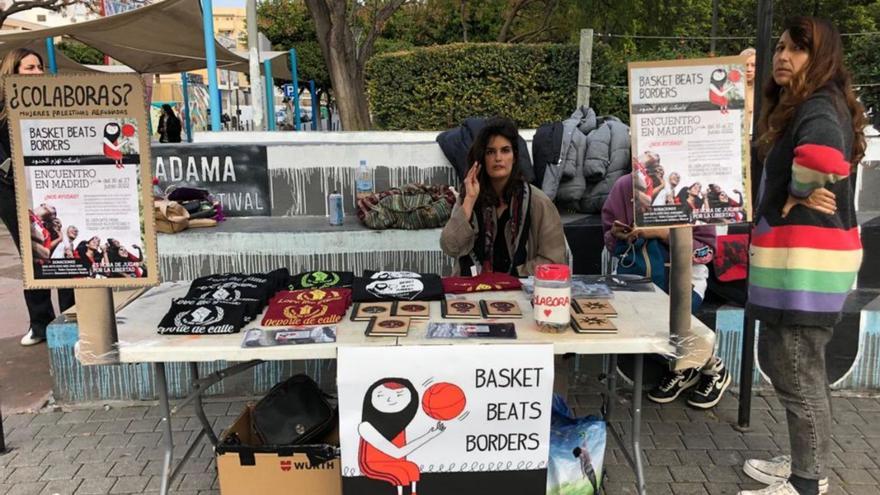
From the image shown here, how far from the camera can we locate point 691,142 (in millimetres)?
2123

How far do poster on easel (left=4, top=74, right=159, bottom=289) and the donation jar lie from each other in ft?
4.39

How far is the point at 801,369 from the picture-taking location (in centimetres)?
247

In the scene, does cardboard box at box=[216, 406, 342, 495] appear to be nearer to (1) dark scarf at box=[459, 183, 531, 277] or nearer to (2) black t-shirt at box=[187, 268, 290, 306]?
(2) black t-shirt at box=[187, 268, 290, 306]

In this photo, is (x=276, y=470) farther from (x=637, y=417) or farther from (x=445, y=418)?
(x=637, y=417)

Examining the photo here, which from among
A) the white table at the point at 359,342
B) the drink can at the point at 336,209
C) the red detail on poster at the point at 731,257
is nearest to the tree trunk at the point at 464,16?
the drink can at the point at 336,209

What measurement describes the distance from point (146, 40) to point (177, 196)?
6425mm

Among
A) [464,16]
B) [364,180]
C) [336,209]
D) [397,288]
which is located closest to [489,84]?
[364,180]

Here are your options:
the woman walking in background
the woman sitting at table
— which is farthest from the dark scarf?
the woman walking in background

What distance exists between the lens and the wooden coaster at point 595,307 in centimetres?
249

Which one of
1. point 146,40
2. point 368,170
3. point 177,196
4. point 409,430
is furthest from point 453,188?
point 146,40

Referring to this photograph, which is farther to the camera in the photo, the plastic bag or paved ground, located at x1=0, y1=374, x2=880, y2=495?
paved ground, located at x1=0, y1=374, x2=880, y2=495

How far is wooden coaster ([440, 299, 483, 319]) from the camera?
2.49 meters

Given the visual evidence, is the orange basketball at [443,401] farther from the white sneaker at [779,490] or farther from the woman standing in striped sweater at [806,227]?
the white sneaker at [779,490]

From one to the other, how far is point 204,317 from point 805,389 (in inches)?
91.2
